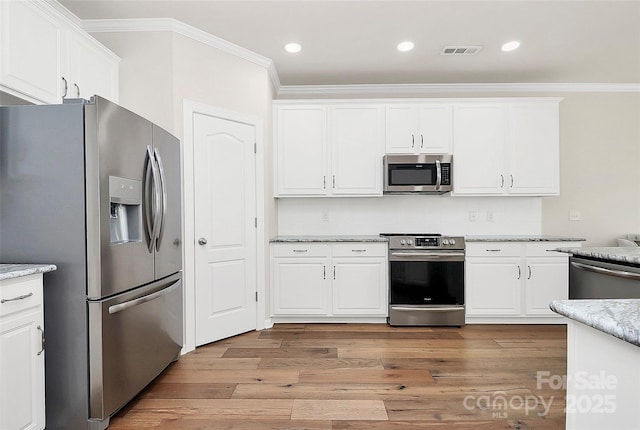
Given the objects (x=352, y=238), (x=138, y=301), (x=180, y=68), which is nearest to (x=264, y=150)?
(x=180, y=68)

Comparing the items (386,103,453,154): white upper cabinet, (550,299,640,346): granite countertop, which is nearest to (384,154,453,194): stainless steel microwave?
(386,103,453,154): white upper cabinet

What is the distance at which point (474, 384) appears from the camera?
7.88 feet

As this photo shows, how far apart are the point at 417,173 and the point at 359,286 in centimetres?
136

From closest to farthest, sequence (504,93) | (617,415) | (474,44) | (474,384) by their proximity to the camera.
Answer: (617,415) → (474,384) → (474,44) → (504,93)

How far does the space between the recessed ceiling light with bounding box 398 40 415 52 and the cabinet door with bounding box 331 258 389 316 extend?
206cm

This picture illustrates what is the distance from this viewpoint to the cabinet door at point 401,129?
3930mm

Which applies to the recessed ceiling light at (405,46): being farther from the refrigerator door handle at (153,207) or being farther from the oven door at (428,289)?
the refrigerator door handle at (153,207)

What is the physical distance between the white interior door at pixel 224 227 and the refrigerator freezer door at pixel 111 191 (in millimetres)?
910

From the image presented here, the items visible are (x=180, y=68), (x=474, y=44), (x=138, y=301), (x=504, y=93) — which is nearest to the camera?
(x=138, y=301)

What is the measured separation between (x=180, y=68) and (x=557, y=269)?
409cm

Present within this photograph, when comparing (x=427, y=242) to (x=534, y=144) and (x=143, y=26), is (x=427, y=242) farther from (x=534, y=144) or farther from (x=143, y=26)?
(x=143, y=26)

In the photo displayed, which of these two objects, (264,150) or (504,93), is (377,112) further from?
(504,93)

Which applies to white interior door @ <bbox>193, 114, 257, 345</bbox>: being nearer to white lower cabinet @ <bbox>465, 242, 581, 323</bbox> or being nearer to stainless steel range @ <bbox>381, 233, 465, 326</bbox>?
stainless steel range @ <bbox>381, 233, 465, 326</bbox>

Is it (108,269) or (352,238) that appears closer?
(108,269)
